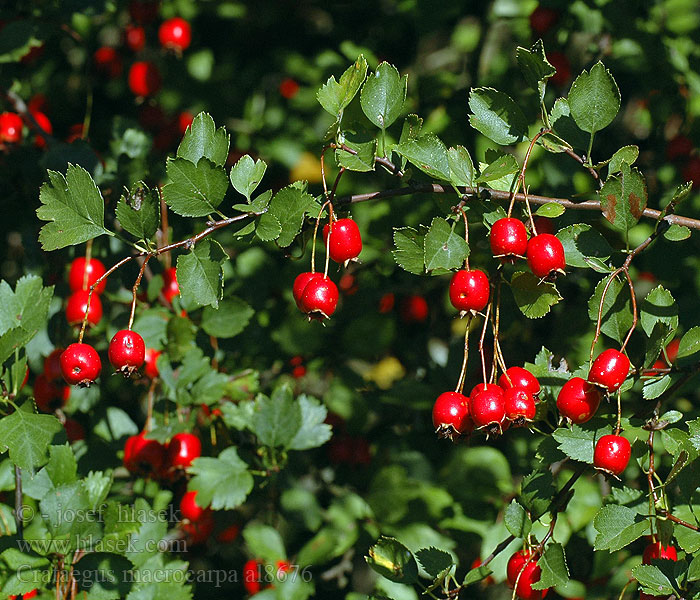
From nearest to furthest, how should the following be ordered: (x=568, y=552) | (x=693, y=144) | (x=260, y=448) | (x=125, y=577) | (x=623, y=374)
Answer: (x=623, y=374)
(x=125, y=577)
(x=260, y=448)
(x=568, y=552)
(x=693, y=144)

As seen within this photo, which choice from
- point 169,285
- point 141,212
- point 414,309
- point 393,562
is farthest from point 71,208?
point 414,309

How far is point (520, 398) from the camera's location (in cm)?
112

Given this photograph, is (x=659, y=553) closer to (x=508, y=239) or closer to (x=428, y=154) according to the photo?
(x=508, y=239)

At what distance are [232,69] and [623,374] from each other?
75.4 inches

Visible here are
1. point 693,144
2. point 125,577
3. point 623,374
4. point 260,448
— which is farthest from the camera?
point 693,144

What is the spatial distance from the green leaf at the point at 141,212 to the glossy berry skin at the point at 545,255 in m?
0.55

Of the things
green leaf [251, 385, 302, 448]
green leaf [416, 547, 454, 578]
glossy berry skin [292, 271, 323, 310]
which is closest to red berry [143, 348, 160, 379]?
green leaf [251, 385, 302, 448]

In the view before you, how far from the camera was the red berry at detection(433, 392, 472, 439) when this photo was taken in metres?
1.18

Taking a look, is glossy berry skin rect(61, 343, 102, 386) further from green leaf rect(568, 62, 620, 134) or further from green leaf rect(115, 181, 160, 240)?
green leaf rect(568, 62, 620, 134)

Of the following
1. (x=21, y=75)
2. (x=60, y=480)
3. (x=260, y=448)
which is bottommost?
(x=260, y=448)

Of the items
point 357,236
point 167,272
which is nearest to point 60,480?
point 167,272

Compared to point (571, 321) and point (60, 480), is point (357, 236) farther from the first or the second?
point (571, 321)

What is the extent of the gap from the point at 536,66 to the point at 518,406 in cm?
50

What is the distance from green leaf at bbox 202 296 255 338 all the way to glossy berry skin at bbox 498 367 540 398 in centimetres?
72
